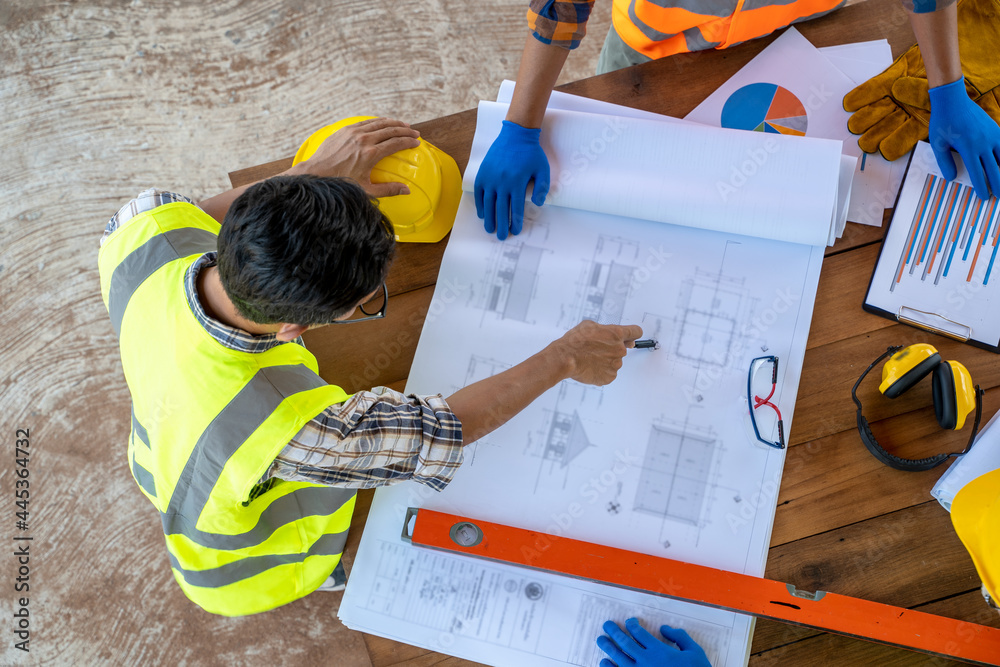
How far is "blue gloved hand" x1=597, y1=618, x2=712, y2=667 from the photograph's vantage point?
0.92m

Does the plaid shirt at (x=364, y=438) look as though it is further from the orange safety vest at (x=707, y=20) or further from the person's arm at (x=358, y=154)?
the orange safety vest at (x=707, y=20)

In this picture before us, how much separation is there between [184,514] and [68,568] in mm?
1140

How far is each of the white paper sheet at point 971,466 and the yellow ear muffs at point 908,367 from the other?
146 mm

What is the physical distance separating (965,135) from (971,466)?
54 cm

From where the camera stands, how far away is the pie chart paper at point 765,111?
1.09 m

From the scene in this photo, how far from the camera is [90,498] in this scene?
176cm

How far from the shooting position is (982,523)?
908mm

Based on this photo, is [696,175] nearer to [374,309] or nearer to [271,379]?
[374,309]

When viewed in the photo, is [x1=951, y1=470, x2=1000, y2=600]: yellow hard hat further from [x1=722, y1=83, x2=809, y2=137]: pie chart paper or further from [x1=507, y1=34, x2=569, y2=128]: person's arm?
[x1=507, y1=34, x2=569, y2=128]: person's arm

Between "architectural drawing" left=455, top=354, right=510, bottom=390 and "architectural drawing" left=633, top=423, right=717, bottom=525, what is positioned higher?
"architectural drawing" left=455, top=354, right=510, bottom=390

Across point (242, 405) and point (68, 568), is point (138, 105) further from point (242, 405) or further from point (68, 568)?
point (242, 405)

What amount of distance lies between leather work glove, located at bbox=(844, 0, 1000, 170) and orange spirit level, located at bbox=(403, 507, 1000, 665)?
0.76 metres

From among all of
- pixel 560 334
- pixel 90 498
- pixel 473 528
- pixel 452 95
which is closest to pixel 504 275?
pixel 560 334

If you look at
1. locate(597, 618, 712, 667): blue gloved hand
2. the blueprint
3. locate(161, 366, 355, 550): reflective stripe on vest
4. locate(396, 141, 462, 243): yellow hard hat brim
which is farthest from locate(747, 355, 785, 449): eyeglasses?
locate(161, 366, 355, 550): reflective stripe on vest
